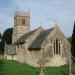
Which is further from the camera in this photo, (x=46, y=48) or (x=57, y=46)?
(x=57, y=46)

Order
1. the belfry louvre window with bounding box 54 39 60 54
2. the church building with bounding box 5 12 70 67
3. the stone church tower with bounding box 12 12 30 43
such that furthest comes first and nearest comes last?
the stone church tower with bounding box 12 12 30 43
the belfry louvre window with bounding box 54 39 60 54
the church building with bounding box 5 12 70 67

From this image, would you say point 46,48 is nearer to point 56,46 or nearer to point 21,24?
point 56,46

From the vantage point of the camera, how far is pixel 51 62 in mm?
44750

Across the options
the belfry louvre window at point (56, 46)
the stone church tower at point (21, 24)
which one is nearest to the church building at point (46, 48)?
the belfry louvre window at point (56, 46)

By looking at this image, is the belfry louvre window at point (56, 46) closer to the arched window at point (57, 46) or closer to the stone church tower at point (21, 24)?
the arched window at point (57, 46)

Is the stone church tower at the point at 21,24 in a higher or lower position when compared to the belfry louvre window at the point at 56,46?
higher

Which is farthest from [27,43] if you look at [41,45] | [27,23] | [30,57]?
[27,23]

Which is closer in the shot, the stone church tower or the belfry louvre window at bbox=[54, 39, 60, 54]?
the belfry louvre window at bbox=[54, 39, 60, 54]

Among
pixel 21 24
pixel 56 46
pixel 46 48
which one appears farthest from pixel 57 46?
pixel 21 24

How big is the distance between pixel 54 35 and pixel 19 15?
22.2 m

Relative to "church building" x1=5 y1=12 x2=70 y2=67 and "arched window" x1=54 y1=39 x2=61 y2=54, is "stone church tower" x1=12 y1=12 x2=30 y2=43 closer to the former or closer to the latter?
"church building" x1=5 y1=12 x2=70 y2=67

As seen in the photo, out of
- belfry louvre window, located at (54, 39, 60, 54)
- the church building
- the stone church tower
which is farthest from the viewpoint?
the stone church tower

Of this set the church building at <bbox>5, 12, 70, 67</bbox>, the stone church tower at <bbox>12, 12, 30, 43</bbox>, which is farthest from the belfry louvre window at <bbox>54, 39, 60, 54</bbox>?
the stone church tower at <bbox>12, 12, 30, 43</bbox>

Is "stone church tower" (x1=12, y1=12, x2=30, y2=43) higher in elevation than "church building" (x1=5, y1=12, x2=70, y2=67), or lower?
higher
